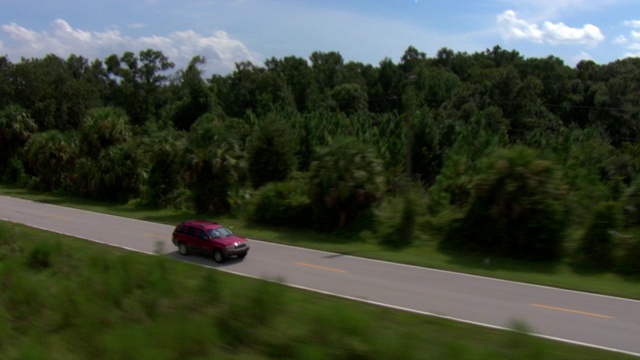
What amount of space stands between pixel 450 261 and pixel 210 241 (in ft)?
28.2

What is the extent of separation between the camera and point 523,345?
711 cm

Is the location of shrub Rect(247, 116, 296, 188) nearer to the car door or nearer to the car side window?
the car side window

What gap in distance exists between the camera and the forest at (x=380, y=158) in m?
22.0

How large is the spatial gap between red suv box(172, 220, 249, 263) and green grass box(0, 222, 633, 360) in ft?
30.3

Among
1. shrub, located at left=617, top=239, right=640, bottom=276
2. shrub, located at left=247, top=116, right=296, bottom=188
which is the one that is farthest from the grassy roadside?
shrub, located at left=247, top=116, right=296, bottom=188

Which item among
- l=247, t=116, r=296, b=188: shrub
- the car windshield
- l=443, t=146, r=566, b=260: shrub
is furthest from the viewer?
l=247, t=116, r=296, b=188: shrub

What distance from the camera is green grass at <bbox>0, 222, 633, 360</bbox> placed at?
284 inches

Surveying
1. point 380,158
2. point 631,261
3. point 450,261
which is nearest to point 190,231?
point 450,261

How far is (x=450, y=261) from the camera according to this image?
849 inches

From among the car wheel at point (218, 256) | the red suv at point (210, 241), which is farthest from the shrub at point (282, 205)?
the car wheel at point (218, 256)

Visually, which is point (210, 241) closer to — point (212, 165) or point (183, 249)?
point (183, 249)

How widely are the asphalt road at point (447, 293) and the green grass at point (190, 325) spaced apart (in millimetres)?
1236

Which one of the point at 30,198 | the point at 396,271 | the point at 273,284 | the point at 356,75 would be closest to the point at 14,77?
the point at 30,198

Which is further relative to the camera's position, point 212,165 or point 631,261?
point 212,165
